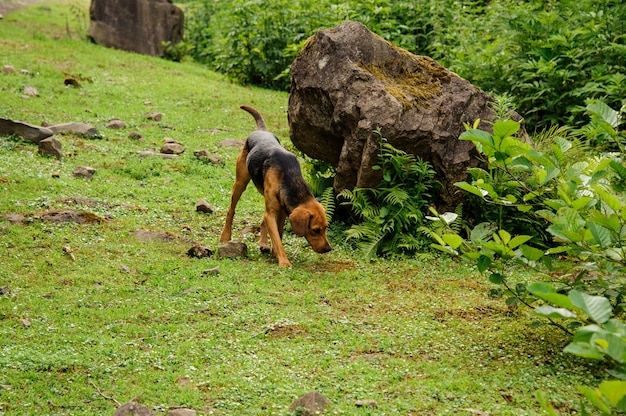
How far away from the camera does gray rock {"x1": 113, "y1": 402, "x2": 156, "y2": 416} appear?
15.4 feet

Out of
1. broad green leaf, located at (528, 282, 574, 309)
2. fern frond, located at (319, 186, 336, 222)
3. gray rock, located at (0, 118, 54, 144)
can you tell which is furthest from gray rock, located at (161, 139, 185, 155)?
broad green leaf, located at (528, 282, 574, 309)

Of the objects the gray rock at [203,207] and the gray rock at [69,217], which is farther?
the gray rock at [203,207]

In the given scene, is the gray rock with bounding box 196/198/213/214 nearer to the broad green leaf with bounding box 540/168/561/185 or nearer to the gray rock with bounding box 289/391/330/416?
the gray rock with bounding box 289/391/330/416

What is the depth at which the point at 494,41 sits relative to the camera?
549 inches

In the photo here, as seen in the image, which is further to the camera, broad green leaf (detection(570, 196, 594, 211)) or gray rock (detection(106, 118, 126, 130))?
gray rock (detection(106, 118, 126, 130))

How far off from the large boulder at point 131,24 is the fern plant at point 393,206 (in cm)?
1279

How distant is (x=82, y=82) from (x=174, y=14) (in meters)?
5.47

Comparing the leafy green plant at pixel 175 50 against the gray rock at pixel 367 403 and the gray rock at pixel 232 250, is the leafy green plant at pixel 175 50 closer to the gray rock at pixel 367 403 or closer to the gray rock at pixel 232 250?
the gray rock at pixel 232 250

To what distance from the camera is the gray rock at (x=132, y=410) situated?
4.70m

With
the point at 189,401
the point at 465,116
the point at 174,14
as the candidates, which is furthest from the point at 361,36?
the point at 174,14

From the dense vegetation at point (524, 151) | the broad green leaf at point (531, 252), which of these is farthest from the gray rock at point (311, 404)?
the broad green leaf at point (531, 252)

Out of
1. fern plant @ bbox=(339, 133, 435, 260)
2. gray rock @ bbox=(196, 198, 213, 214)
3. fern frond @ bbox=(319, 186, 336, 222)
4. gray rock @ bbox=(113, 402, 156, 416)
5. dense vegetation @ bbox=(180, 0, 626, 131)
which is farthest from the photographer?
dense vegetation @ bbox=(180, 0, 626, 131)

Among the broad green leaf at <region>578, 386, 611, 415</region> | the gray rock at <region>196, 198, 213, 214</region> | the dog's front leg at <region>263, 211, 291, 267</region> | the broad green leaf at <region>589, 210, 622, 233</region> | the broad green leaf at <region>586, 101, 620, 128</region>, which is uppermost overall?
the broad green leaf at <region>586, 101, 620, 128</region>

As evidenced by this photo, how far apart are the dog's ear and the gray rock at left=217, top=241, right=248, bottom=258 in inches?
29.7
